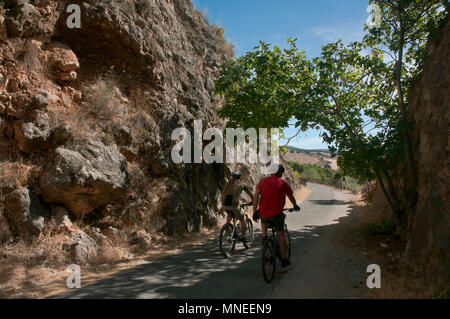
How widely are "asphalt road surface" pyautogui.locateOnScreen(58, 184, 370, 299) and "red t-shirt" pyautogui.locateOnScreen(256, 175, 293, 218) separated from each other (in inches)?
46.6

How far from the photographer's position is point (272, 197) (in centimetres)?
586

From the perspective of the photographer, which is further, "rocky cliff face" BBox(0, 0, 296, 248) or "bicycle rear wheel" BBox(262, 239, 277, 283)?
"rocky cliff face" BBox(0, 0, 296, 248)

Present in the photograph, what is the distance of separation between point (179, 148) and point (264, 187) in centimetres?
558

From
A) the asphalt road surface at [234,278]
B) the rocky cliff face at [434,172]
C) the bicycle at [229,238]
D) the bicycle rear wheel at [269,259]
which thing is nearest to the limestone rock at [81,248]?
the asphalt road surface at [234,278]

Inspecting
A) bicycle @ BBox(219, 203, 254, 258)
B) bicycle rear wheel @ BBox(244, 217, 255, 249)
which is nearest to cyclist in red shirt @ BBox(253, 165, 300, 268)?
bicycle @ BBox(219, 203, 254, 258)

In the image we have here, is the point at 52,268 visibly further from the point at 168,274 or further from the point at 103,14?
the point at 103,14

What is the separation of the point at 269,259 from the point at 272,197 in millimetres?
1139

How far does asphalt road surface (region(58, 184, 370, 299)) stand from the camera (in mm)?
4676

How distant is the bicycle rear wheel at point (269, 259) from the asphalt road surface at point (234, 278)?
0.13m

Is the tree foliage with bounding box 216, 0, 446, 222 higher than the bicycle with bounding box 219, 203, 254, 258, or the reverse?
the tree foliage with bounding box 216, 0, 446, 222

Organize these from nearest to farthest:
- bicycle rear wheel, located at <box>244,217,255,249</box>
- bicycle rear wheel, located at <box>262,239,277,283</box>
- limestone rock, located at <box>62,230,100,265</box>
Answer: bicycle rear wheel, located at <box>262,239,277,283</box> < limestone rock, located at <box>62,230,100,265</box> < bicycle rear wheel, located at <box>244,217,255,249</box>

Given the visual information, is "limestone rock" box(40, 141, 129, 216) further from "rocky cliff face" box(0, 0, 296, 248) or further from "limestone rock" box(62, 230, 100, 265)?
"limestone rock" box(62, 230, 100, 265)
